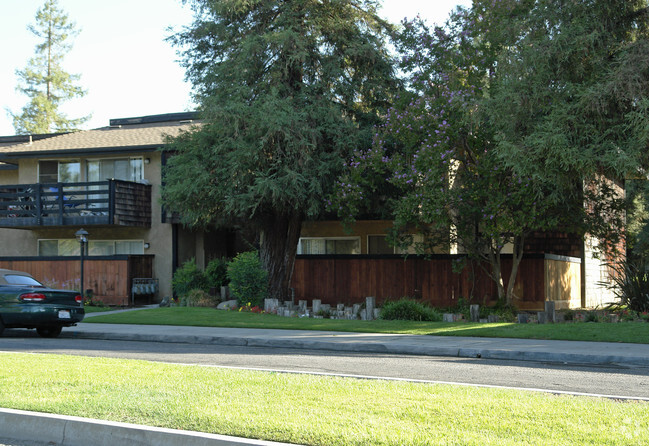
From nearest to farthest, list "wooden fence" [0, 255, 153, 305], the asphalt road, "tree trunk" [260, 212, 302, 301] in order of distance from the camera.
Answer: the asphalt road < "tree trunk" [260, 212, 302, 301] < "wooden fence" [0, 255, 153, 305]

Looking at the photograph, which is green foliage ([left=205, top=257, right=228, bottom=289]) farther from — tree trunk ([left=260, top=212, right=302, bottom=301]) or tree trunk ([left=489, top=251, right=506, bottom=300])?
tree trunk ([left=489, top=251, right=506, bottom=300])

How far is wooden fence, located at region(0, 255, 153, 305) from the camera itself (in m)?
25.0

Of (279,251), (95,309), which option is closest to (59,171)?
(95,309)

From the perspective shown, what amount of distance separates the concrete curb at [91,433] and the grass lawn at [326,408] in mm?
184

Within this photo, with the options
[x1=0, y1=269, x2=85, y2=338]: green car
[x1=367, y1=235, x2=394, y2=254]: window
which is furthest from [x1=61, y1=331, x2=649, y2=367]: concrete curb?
[x1=367, y1=235, x2=394, y2=254]: window

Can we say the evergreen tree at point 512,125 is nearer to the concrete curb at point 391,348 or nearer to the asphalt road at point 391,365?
the concrete curb at point 391,348

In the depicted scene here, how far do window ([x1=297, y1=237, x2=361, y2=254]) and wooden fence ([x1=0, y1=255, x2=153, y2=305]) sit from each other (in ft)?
20.9

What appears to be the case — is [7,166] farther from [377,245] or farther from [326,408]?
[326,408]

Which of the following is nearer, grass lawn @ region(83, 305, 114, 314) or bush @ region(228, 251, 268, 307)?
bush @ region(228, 251, 268, 307)

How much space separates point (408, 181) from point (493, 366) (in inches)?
328

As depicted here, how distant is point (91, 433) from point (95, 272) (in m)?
20.2

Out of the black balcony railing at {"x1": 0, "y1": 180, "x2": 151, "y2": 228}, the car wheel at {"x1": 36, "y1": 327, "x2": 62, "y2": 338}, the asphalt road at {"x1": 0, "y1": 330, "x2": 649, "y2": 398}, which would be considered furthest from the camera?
the black balcony railing at {"x1": 0, "y1": 180, "x2": 151, "y2": 228}

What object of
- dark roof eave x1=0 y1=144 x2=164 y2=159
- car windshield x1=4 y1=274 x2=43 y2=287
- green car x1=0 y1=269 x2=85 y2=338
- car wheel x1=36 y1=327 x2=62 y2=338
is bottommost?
car wheel x1=36 y1=327 x2=62 y2=338

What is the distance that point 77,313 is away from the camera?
15984 millimetres
